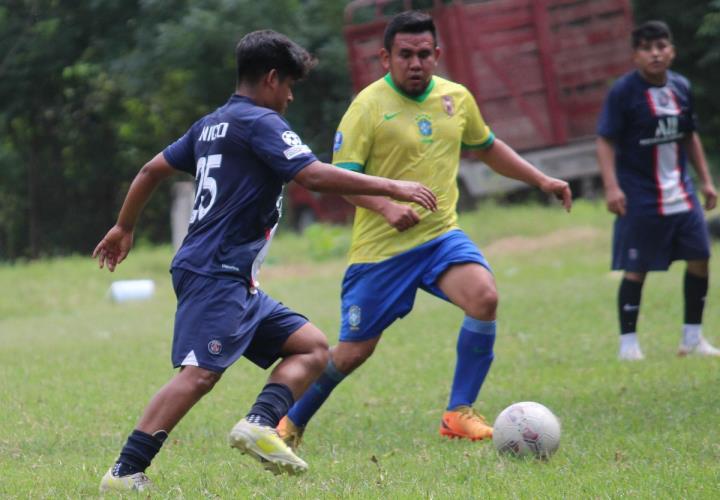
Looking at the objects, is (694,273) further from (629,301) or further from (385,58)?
(385,58)

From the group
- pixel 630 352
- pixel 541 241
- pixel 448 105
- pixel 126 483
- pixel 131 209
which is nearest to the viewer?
pixel 126 483

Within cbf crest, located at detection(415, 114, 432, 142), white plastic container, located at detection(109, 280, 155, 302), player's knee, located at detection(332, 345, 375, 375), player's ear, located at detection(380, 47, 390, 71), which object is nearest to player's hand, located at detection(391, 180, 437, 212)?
cbf crest, located at detection(415, 114, 432, 142)

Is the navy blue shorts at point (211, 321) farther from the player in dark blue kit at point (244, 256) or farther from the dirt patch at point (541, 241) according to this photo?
the dirt patch at point (541, 241)

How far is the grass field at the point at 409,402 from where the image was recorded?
5328mm

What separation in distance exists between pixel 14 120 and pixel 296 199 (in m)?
9.25

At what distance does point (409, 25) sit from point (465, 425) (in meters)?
1.99

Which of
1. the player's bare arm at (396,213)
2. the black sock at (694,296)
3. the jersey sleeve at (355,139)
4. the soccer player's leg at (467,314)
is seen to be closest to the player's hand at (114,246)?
the player's bare arm at (396,213)

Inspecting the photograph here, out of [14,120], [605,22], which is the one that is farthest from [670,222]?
[14,120]

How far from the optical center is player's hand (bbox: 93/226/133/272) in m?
5.82

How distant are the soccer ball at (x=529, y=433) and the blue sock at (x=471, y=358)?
829 mm

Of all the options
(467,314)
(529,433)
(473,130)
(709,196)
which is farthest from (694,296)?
(529,433)

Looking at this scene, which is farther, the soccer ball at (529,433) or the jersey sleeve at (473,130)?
the jersey sleeve at (473,130)

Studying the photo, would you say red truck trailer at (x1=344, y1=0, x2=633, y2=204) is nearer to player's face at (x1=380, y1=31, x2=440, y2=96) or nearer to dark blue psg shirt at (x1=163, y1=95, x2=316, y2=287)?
player's face at (x1=380, y1=31, x2=440, y2=96)

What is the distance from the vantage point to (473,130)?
7.04 meters
